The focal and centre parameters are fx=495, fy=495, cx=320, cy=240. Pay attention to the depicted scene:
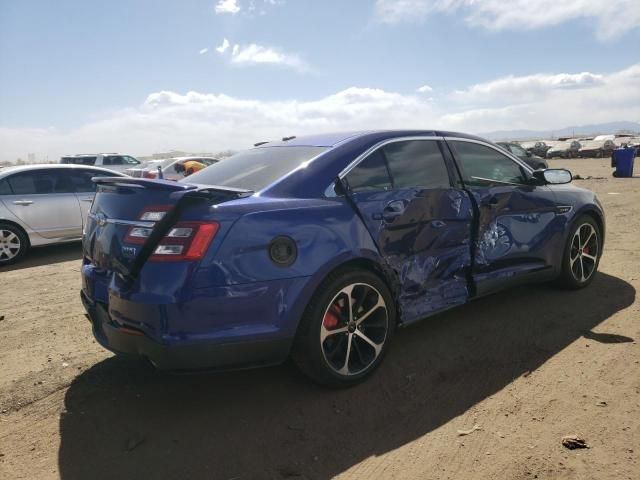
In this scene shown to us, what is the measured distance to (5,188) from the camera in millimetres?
7383

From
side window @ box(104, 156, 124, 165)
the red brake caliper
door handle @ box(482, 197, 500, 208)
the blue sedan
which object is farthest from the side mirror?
side window @ box(104, 156, 124, 165)

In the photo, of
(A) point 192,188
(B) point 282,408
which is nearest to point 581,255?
(B) point 282,408

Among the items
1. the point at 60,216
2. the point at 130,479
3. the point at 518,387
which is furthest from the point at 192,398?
the point at 60,216

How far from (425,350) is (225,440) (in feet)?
5.40

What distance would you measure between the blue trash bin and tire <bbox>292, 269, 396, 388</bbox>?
1872cm

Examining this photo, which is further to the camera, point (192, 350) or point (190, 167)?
point (190, 167)

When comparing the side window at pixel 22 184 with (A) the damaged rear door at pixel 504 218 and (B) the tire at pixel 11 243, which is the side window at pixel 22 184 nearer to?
(B) the tire at pixel 11 243

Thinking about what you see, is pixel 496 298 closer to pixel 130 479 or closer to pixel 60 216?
pixel 130 479

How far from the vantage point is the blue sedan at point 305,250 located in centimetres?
254

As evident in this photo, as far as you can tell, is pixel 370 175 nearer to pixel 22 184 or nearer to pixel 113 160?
pixel 22 184

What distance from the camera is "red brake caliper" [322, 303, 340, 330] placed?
9.71ft

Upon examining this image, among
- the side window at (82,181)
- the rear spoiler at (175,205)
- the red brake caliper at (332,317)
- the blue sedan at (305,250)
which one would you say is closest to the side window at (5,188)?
the side window at (82,181)

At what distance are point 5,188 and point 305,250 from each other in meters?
6.57

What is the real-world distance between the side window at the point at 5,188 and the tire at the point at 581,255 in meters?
7.52
